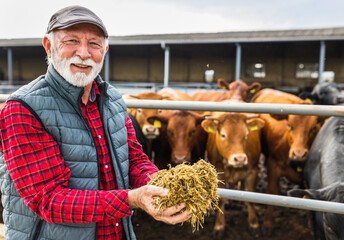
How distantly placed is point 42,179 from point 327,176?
8.98ft

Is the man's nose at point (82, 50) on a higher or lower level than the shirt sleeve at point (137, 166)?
higher

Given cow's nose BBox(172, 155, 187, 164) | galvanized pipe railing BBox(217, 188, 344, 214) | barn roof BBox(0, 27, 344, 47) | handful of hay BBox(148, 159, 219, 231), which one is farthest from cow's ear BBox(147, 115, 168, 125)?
barn roof BBox(0, 27, 344, 47)

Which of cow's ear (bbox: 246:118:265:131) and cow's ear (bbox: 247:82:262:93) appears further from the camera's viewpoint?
cow's ear (bbox: 247:82:262:93)

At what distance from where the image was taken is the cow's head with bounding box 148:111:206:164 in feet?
14.6

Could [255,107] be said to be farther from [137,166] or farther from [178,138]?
[178,138]

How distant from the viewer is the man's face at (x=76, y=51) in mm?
1421

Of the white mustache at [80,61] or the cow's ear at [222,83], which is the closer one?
the white mustache at [80,61]

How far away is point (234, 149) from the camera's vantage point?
395cm

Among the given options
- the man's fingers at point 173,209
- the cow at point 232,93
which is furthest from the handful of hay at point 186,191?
the cow at point 232,93

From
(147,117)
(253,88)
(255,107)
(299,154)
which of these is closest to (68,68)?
(255,107)

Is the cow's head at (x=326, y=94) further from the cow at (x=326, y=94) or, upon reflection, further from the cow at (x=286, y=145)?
the cow at (x=286, y=145)

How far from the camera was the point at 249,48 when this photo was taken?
16.7 meters

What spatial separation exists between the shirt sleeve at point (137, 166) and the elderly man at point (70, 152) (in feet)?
0.04

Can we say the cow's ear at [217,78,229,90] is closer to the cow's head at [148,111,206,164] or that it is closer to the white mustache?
the cow's head at [148,111,206,164]
